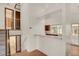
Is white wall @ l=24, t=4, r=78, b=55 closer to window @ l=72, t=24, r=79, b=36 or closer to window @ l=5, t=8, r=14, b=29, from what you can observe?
window @ l=72, t=24, r=79, b=36

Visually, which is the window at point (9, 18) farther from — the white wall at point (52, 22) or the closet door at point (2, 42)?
the white wall at point (52, 22)

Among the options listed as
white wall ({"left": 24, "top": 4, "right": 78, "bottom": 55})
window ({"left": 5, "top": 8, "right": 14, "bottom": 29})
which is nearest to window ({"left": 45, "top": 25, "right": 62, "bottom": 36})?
white wall ({"left": 24, "top": 4, "right": 78, "bottom": 55})

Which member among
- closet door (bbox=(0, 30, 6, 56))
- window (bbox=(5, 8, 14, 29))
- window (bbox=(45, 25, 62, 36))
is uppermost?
window (bbox=(5, 8, 14, 29))

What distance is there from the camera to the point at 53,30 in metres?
1.29

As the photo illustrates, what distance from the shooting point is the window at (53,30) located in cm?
126

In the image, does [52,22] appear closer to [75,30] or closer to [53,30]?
[53,30]

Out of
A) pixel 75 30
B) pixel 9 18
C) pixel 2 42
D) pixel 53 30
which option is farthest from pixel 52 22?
pixel 2 42

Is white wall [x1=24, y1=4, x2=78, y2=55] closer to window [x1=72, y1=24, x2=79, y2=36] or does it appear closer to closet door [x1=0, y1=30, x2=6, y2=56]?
window [x1=72, y1=24, x2=79, y2=36]

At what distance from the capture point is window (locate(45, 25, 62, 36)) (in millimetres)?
1261

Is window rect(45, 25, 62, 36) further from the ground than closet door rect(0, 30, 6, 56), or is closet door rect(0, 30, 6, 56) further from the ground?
window rect(45, 25, 62, 36)

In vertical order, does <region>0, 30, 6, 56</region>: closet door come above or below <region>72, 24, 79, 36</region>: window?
below

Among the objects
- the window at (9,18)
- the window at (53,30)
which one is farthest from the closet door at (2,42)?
the window at (53,30)

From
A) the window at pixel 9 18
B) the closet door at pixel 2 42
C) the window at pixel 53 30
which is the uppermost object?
the window at pixel 9 18

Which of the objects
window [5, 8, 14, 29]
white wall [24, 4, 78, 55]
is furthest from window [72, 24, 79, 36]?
window [5, 8, 14, 29]
